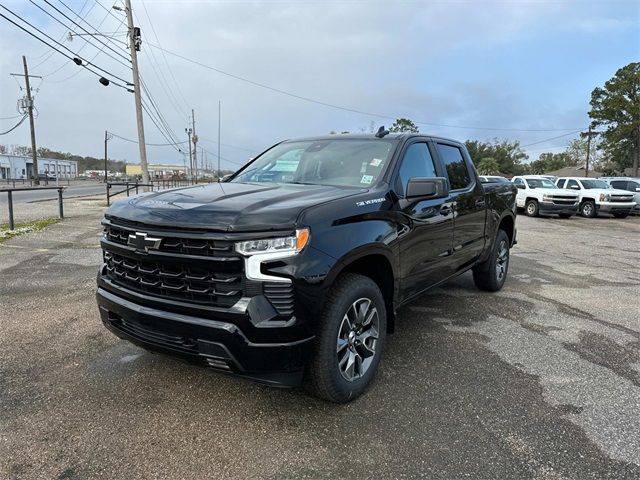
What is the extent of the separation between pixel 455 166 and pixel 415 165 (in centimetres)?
104

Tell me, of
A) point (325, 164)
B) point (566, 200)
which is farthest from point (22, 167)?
point (325, 164)

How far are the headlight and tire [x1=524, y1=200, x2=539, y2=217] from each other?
20.2 m

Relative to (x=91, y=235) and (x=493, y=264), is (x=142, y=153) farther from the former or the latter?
A: (x=493, y=264)

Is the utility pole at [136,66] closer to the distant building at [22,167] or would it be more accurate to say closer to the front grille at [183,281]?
the front grille at [183,281]

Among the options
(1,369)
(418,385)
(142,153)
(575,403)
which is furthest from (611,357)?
(142,153)

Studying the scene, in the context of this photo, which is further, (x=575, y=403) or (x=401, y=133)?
(x=401, y=133)

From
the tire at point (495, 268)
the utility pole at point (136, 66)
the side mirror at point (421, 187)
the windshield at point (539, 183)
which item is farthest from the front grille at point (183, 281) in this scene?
the windshield at point (539, 183)

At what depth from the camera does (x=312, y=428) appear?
288 centimetres

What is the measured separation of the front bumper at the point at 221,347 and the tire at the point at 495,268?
3.79 metres

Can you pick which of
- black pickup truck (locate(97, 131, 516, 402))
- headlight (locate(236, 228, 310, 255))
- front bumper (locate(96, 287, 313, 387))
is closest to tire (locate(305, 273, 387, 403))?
black pickup truck (locate(97, 131, 516, 402))

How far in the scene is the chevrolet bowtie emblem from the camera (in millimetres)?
2795

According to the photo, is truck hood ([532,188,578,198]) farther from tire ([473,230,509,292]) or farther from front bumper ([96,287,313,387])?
front bumper ([96,287,313,387])

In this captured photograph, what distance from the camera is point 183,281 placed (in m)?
2.74

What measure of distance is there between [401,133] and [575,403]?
2.53 metres
